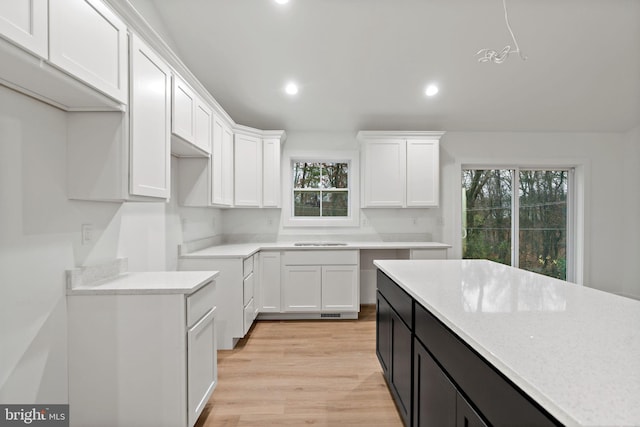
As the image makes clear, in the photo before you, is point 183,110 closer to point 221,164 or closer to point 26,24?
point 221,164

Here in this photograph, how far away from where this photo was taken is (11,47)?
1.00 meters

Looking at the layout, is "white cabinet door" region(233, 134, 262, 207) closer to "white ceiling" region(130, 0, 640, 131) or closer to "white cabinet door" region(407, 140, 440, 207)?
"white ceiling" region(130, 0, 640, 131)

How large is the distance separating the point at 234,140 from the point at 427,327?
299cm

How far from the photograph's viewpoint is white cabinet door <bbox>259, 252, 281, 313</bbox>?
11.5 feet

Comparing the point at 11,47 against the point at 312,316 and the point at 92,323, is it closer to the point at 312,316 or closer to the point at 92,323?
the point at 92,323

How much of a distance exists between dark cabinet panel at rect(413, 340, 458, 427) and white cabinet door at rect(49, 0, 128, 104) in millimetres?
1896

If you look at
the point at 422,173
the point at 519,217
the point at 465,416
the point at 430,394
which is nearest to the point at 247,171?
the point at 422,173

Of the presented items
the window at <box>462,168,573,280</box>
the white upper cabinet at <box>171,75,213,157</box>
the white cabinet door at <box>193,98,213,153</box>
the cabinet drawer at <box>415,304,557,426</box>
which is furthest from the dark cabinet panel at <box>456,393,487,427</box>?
the window at <box>462,168,573,280</box>

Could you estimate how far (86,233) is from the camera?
1725 mm

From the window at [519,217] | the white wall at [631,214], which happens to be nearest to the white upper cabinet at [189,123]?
the window at [519,217]

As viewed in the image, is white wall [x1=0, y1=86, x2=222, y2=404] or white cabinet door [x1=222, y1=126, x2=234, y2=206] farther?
white cabinet door [x1=222, y1=126, x2=234, y2=206]

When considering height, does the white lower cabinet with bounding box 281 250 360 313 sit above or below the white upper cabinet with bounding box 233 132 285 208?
below

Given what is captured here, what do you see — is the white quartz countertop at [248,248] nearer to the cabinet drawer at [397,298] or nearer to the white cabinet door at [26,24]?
the cabinet drawer at [397,298]

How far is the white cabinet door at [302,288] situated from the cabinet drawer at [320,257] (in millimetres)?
59
